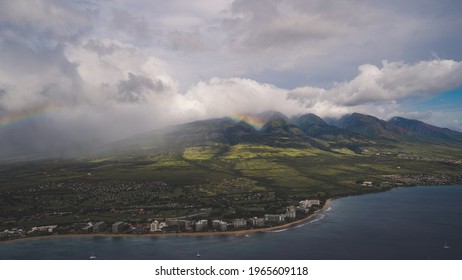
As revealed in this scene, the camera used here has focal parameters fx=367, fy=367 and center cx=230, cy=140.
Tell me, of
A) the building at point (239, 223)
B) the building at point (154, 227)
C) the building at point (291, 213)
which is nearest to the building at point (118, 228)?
the building at point (154, 227)

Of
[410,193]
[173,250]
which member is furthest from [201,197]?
[410,193]

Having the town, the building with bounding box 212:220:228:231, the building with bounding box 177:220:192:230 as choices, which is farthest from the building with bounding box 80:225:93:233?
the building with bounding box 212:220:228:231

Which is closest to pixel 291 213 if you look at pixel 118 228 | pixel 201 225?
pixel 201 225

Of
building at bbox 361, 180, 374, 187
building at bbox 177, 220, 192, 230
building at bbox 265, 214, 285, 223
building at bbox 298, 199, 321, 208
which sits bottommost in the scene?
building at bbox 361, 180, 374, 187

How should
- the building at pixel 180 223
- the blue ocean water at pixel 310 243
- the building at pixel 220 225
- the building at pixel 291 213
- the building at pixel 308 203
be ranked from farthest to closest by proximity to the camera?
the building at pixel 308 203
the building at pixel 291 213
the building at pixel 180 223
the building at pixel 220 225
the blue ocean water at pixel 310 243

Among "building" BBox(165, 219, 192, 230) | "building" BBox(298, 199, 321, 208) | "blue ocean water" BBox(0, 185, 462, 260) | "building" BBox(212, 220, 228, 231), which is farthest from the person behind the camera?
"building" BBox(298, 199, 321, 208)

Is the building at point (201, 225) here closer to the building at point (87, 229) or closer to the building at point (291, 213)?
the building at point (291, 213)

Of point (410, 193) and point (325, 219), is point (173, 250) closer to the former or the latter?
point (325, 219)

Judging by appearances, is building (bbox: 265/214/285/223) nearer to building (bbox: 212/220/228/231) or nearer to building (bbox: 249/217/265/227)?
building (bbox: 249/217/265/227)
